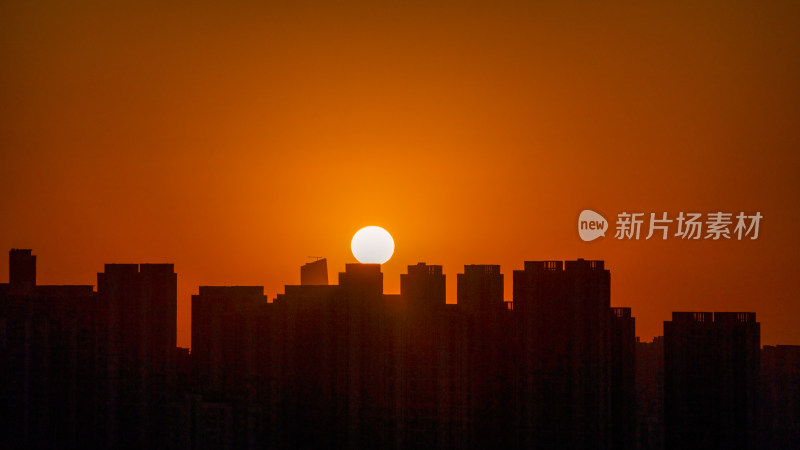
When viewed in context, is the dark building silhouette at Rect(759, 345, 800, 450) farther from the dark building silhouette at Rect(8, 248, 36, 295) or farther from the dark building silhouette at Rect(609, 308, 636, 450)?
the dark building silhouette at Rect(8, 248, 36, 295)

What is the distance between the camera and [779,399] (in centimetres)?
4166

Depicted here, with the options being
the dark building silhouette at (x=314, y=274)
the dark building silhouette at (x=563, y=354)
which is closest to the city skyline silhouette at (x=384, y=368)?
the dark building silhouette at (x=563, y=354)

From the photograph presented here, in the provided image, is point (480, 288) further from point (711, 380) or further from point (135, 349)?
point (135, 349)

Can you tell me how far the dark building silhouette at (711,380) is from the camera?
38.8 meters

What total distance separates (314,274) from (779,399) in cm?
2180

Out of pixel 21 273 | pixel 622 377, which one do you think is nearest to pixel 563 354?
pixel 622 377

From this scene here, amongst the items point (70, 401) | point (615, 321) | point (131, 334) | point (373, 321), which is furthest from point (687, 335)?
point (70, 401)

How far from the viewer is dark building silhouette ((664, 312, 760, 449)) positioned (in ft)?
127

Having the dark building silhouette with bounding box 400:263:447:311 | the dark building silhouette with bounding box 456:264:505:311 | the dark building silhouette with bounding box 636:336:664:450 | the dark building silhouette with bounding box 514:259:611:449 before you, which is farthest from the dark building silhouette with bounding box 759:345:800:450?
the dark building silhouette with bounding box 400:263:447:311

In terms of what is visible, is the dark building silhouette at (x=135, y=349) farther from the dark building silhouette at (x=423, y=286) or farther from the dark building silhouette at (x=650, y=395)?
the dark building silhouette at (x=650, y=395)

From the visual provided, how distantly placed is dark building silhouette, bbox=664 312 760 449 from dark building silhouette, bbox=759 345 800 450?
0.71m

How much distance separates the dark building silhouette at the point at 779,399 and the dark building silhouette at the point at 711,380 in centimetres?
71

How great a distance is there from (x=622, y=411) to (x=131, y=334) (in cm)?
2037

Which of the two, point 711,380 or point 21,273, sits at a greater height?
point 21,273
